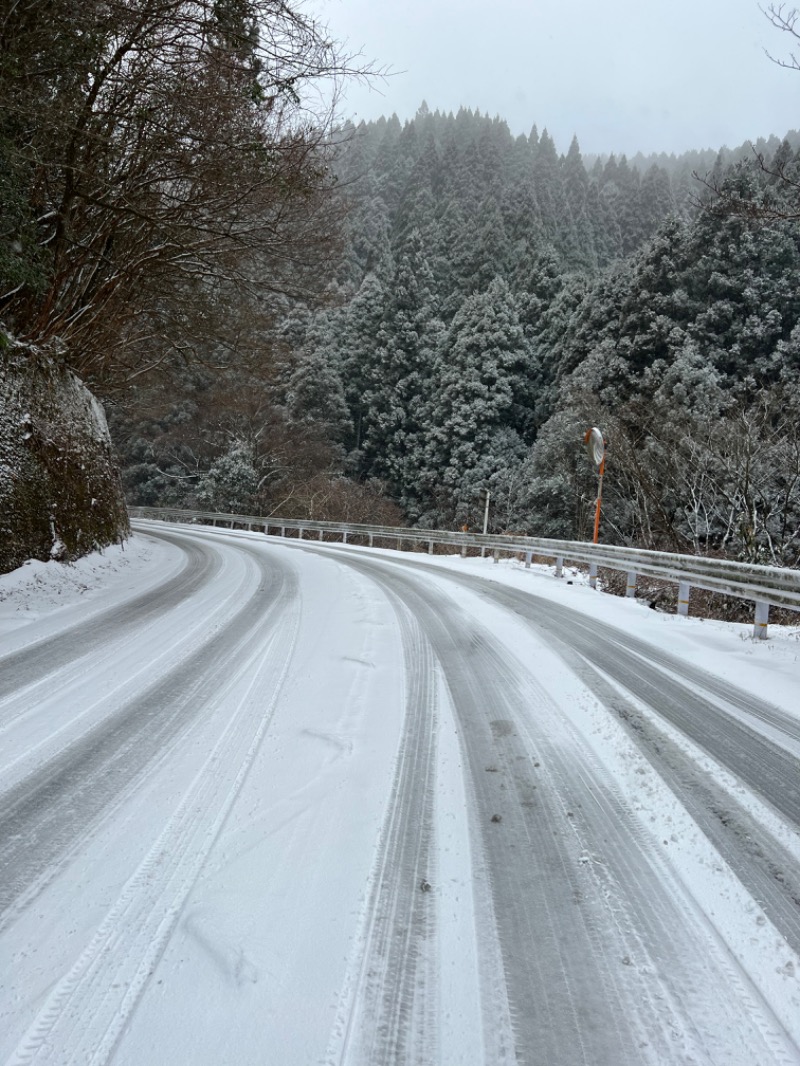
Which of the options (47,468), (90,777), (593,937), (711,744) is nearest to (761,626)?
(711,744)

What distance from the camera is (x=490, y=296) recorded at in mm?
44469

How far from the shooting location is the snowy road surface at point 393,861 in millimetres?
1590

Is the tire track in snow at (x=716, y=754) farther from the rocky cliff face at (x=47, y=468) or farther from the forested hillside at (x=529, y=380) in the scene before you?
the rocky cliff face at (x=47, y=468)

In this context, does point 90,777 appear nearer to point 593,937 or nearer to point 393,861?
point 393,861

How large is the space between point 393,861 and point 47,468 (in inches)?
398

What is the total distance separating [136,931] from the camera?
74.4 inches

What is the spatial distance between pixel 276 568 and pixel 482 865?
1011 centimetres

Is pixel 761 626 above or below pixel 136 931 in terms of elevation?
above

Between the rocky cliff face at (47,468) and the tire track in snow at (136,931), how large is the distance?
7.01 meters

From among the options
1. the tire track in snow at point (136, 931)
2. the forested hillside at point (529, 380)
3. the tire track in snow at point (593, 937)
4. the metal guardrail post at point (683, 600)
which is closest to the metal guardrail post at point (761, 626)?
the metal guardrail post at point (683, 600)

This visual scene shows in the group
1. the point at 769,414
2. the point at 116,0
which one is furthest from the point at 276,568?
the point at 769,414

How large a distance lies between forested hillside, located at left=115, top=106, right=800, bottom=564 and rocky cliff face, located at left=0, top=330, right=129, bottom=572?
178 inches

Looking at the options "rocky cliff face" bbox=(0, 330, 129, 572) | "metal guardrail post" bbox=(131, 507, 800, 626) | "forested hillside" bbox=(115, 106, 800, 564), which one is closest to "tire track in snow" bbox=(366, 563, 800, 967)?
"metal guardrail post" bbox=(131, 507, 800, 626)

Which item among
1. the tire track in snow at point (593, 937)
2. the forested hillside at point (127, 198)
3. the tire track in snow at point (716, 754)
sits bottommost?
the tire track in snow at point (593, 937)
